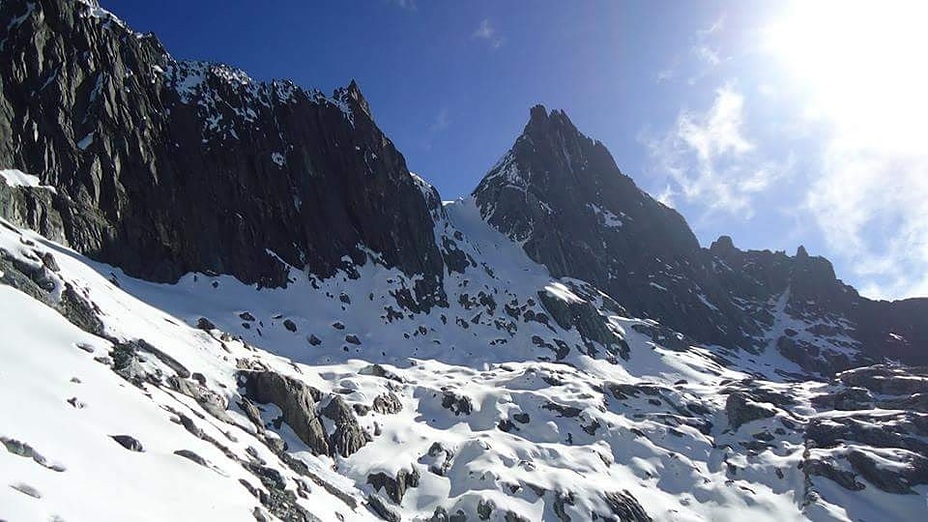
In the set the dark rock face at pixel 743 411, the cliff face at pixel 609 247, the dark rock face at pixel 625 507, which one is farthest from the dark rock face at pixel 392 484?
the cliff face at pixel 609 247

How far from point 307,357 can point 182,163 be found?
1625 inches

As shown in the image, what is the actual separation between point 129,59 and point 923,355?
706 ft

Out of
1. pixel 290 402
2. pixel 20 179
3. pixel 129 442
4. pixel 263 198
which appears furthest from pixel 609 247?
pixel 129 442

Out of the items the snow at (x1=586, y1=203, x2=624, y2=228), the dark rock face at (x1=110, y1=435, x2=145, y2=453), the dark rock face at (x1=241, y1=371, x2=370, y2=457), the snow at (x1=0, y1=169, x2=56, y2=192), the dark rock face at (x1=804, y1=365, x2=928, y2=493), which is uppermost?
the snow at (x1=586, y1=203, x2=624, y2=228)

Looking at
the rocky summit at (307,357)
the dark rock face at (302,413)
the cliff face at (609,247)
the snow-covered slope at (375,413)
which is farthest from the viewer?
the cliff face at (609,247)

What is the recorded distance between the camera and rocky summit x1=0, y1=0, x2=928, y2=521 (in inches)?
1325

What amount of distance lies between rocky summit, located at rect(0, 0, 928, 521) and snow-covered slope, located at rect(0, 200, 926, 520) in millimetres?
292

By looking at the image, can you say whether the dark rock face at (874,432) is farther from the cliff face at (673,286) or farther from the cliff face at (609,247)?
the cliff face at (609,247)

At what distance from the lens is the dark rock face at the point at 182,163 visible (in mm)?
72000

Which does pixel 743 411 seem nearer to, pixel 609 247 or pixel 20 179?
Result: pixel 609 247

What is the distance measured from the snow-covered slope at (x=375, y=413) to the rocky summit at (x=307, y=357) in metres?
0.29

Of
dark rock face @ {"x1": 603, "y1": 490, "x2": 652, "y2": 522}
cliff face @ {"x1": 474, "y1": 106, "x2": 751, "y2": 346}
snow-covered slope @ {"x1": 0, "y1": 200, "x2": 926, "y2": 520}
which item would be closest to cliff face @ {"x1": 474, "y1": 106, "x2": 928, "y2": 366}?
cliff face @ {"x1": 474, "y1": 106, "x2": 751, "y2": 346}

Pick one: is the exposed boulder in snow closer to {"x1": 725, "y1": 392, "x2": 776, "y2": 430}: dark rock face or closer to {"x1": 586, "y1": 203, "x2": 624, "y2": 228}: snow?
{"x1": 725, "y1": 392, "x2": 776, "y2": 430}: dark rock face

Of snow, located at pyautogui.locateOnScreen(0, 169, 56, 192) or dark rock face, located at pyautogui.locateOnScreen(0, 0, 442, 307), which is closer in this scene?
snow, located at pyautogui.locateOnScreen(0, 169, 56, 192)
